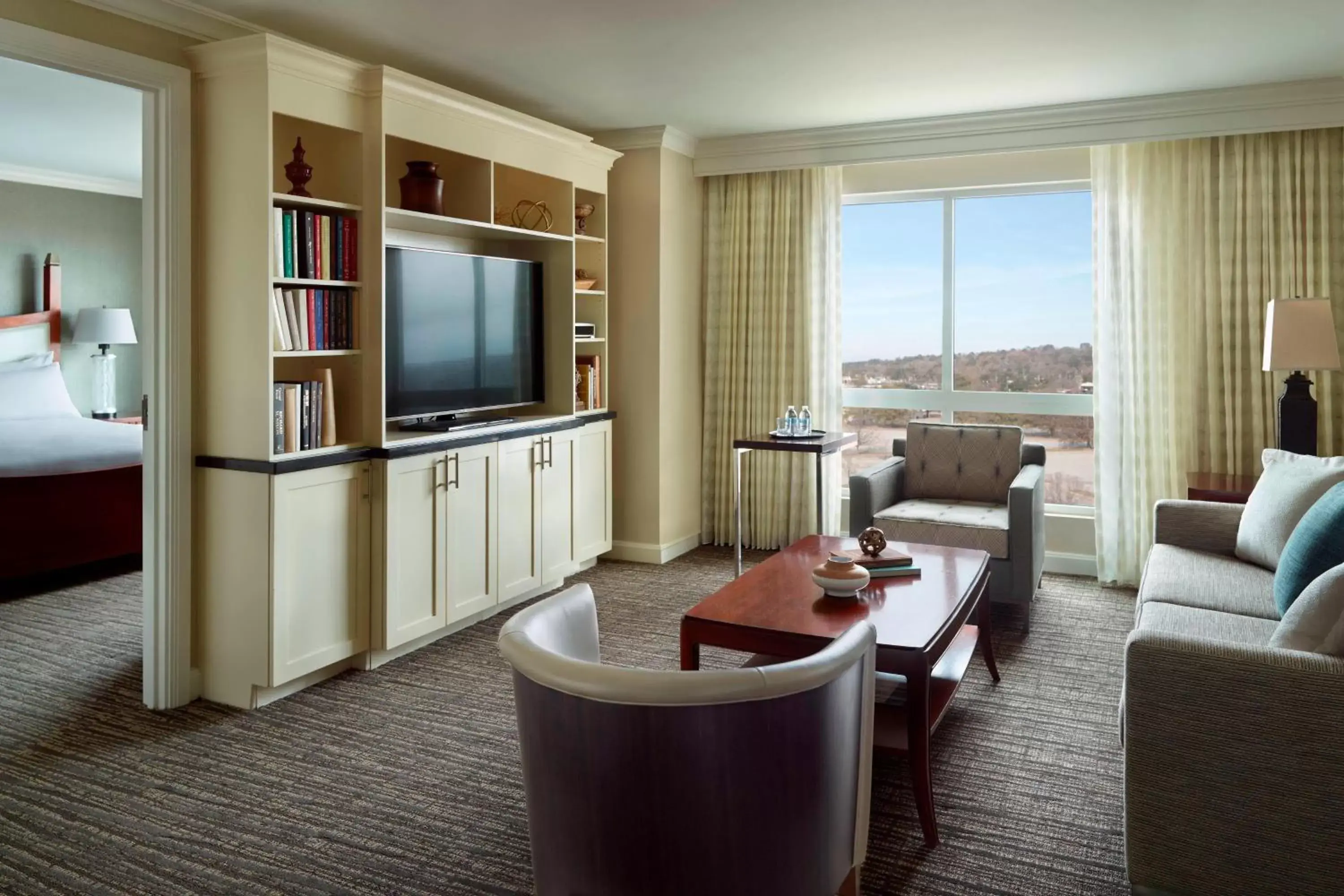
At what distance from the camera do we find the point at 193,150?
3.43 metres

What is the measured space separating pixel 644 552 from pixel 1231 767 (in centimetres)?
389

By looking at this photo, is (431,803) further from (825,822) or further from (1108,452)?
(1108,452)

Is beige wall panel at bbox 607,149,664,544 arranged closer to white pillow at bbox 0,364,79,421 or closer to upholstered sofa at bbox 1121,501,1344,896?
upholstered sofa at bbox 1121,501,1344,896

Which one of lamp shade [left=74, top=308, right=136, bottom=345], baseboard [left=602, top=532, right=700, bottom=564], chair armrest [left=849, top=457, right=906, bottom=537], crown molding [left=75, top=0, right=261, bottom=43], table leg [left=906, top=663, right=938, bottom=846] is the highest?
crown molding [left=75, top=0, right=261, bottom=43]

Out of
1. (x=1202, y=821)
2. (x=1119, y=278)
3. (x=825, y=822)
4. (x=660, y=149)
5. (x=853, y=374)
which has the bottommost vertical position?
(x=1202, y=821)

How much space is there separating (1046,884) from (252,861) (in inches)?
75.6

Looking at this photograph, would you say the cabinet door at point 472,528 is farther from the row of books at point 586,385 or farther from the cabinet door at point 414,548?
the row of books at point 586,385

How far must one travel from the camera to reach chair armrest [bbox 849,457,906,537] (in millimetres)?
4637

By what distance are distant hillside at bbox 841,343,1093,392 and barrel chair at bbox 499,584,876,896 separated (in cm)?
434

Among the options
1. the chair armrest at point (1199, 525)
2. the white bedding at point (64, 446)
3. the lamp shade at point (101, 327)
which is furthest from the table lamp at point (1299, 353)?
the lamp shade at point (101, 327)

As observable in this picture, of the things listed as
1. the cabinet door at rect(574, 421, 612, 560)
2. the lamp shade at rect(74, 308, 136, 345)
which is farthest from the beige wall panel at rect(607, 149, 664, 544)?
the lamp shade at rect(74, 308, 136, 345)

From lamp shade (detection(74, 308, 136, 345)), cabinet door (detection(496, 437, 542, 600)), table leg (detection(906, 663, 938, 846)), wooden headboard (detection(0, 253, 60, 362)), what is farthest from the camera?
lamp shade (detection(74, 308, 136, 345))

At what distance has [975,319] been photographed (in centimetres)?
573

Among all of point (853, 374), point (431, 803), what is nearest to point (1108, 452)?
point (853, 374)
